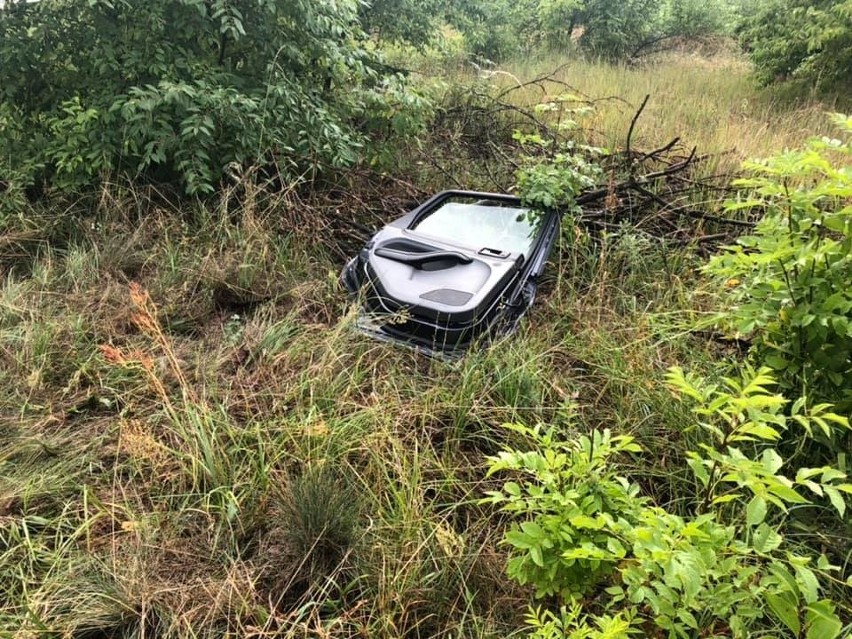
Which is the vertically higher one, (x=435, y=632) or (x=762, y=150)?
(x=762, y=150)

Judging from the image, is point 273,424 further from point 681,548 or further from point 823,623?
point 823,623

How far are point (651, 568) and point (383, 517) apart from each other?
919 millimetres

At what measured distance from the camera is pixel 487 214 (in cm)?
332

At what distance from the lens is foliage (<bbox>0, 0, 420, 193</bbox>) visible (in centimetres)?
360

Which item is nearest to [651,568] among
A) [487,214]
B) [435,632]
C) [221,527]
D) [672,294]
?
[435,632]

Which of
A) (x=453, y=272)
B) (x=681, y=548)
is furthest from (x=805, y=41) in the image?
(x=681, y=548)

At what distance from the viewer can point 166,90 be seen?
11.4ft

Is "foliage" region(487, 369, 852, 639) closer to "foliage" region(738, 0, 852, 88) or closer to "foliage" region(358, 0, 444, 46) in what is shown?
"foliage" region(358, 0, 444, 46)

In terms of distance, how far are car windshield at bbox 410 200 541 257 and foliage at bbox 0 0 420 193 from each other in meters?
1.20

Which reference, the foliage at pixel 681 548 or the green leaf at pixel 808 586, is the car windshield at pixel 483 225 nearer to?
the foliage at pixel 681 548

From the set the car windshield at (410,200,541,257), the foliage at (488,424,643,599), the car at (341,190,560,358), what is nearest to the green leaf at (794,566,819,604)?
the foliage at (488,424,643,599)

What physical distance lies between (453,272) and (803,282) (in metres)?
1.52

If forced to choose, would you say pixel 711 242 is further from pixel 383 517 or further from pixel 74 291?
pixel 74 291

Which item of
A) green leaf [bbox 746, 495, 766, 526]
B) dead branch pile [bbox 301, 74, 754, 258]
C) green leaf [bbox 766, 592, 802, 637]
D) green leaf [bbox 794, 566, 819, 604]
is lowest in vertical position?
dead branch pile [bbox 301, 74, 754, 258]
